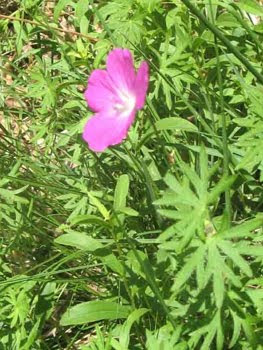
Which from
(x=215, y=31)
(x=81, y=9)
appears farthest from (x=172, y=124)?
(x=81, y=9)

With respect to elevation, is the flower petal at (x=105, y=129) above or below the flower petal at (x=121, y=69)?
below

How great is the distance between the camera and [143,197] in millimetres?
2193

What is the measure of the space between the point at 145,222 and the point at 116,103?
0.60m

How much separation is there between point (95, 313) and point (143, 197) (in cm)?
41

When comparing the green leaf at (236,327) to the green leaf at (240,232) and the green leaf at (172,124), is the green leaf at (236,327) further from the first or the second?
the green leaf at (172,124)

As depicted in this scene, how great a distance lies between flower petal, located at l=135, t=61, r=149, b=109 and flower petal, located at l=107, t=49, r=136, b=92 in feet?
0.23

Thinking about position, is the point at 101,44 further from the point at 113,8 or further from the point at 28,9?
the point at 28,9

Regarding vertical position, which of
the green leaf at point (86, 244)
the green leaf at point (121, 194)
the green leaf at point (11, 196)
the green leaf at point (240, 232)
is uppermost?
the green leaf at point (240, 232)

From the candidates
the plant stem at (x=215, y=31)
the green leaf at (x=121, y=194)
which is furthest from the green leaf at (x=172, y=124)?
the plant stem at (x=215, y=31)

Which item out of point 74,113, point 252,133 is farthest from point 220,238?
point 74,113

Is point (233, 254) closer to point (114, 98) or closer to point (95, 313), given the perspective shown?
point (114, 98)

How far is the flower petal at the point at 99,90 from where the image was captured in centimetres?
164

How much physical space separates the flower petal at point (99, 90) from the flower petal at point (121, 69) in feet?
0.12

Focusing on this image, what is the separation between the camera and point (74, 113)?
237cm
